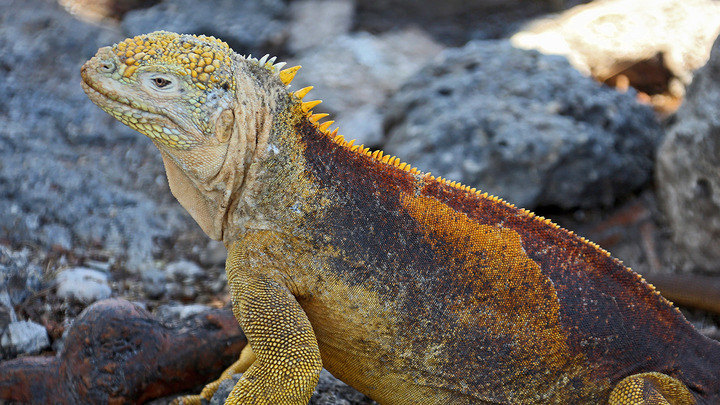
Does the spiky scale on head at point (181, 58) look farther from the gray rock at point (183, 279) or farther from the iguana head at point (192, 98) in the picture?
the gray rock at point (183, 279)

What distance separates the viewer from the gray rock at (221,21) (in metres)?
7.58

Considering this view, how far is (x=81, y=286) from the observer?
3.78m

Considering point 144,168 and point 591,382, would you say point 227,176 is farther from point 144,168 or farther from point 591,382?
point 144,168

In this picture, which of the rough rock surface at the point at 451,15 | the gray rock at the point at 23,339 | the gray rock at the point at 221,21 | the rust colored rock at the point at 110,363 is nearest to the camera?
the rust colored rock at the point at 110,363

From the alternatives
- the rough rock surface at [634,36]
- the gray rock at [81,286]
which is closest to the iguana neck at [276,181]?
the gray rock at [81,286]

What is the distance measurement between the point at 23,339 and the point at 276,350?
5.59 feet

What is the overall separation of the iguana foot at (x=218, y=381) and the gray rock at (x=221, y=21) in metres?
5.18

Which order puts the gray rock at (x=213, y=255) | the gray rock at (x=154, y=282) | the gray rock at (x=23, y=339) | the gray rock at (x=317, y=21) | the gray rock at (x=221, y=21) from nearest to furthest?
1. the gray rock at (x=23, y=339)
2. the gray rock at (x=154, y=282)
3. the gray rock at (x=213, y=255)
4. the gray rock at (x=221, y=21)
5. the gray rock at (x=317, y=21)

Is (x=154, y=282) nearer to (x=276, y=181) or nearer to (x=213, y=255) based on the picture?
(x=213, y=255)

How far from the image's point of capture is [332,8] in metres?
8.86

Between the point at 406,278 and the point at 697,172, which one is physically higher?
the point at 406,278

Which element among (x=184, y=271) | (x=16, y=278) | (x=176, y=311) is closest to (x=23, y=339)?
(x=16, y=278)

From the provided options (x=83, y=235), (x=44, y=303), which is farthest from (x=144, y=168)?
(x=44, y=303)

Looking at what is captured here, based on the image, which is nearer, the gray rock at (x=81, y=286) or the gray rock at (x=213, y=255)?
the gray rock at (x=81, y=286)
